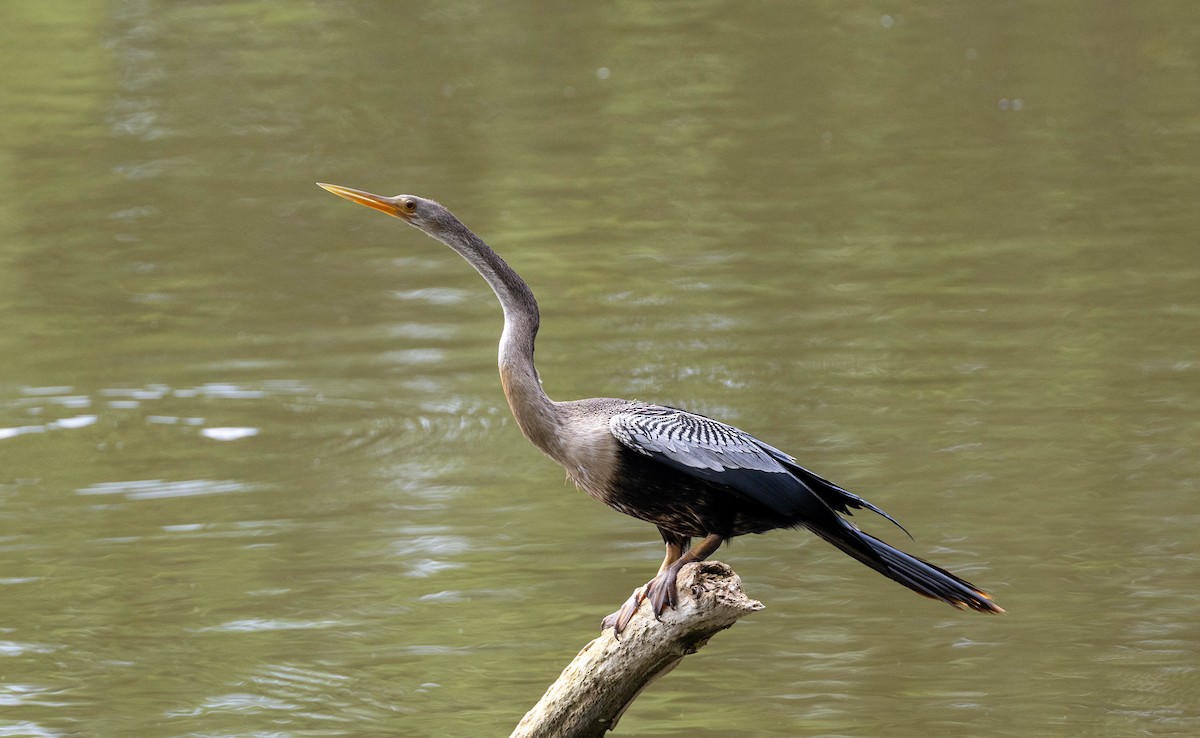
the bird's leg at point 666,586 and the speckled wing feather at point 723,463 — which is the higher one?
the speckled wing feather at point 723,463

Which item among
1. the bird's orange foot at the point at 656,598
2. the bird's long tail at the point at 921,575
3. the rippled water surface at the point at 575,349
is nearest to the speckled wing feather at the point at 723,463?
the bird's long tail at the point at 921,575

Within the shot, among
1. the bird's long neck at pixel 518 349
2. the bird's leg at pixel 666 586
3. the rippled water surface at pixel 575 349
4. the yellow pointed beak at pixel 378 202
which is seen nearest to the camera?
the bird's leg at pixel 666 586

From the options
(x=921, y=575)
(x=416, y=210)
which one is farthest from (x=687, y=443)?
(x=416, y=210)

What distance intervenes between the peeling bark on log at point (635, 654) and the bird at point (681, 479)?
44 mm

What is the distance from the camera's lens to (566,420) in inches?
177

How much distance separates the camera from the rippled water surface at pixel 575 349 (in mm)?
6809

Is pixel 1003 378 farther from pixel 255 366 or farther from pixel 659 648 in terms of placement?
pixel 659 648

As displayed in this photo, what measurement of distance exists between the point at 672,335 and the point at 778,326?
70cm

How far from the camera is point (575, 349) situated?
34.3ft

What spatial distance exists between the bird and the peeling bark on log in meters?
0.04

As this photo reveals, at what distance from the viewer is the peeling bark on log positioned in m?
4.25

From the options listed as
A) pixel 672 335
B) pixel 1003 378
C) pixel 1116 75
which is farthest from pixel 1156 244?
pixel 1116 75

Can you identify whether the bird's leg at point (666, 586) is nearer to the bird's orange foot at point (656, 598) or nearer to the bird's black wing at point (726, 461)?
the bird's orange foot at point (656, 598)

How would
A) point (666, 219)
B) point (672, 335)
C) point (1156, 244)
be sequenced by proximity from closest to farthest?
1. point (672, 335)
2. point (1156, 244)
3. point (666, 219)
